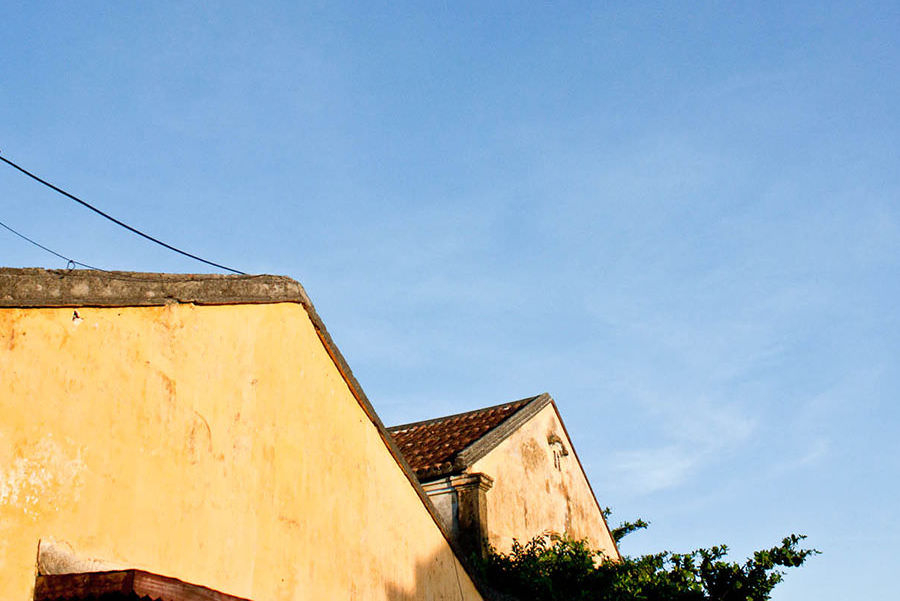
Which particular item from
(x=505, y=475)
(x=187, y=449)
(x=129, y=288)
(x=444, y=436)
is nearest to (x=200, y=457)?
(x=187, y=449)

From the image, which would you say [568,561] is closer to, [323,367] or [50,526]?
[323,367]

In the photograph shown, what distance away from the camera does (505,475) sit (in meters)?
14.1

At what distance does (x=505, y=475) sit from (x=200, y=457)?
8.73 m

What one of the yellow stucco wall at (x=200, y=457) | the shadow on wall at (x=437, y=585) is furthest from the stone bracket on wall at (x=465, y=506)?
the yellow stucco wall at (x=200, y=457)

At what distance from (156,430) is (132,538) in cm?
69

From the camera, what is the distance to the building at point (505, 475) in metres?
13.1

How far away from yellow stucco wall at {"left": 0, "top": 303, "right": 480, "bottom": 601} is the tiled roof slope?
16.3 feet

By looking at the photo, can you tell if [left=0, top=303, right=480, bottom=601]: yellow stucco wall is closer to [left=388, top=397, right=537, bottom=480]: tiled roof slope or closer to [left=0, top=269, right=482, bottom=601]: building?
[left=0, top=269, right=482, bottom=601]: building

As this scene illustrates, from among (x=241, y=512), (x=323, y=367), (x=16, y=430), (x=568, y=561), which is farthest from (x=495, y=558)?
(x=16, y=430)

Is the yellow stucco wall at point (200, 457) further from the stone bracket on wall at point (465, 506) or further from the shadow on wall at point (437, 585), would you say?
the stone bracket on wall at point (465, 506)

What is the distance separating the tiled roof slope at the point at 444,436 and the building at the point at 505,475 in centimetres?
2

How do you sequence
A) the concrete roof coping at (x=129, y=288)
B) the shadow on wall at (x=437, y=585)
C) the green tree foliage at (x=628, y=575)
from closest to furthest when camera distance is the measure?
the concrete roof coping at (x=129, y=288) → the shadow on wall at (x=437, y=585) → the green tree foliage at (x=628, y=575)

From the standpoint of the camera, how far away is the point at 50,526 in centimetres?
475

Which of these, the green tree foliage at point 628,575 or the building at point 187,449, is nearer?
the building at point 187,449
